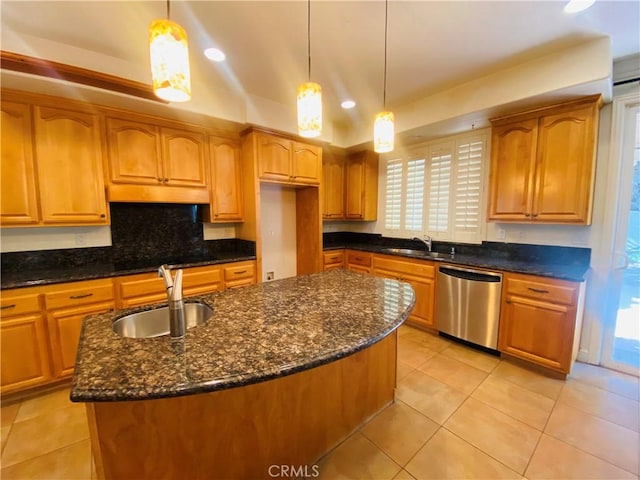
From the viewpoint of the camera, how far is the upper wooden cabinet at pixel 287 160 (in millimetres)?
3123

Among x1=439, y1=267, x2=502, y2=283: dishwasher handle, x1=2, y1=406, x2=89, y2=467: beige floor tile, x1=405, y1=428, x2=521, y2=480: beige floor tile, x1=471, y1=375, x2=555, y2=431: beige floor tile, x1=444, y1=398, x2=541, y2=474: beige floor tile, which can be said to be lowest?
x1=2, y1=406, x2=89, y2=467: beige floor tile

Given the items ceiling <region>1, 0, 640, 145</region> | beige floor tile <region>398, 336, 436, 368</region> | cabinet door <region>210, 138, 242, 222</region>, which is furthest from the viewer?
cabinet door <region>210, 138, 242, 222</region>

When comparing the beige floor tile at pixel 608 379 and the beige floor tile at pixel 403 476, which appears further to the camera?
the beige floor tile at pixel 608 379

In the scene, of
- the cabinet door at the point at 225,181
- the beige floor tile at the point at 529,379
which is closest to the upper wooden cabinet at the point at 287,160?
the cabinet door at the point at 225,181

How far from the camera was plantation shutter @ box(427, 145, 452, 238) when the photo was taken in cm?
340

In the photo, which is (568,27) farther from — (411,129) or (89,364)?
(89,364)

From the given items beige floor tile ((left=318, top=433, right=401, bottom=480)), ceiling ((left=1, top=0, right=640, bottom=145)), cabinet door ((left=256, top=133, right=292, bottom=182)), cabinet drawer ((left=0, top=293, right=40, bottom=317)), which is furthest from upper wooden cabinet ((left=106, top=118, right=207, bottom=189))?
beige floor tile ((left=318, top=433, right=401, bottom=480))

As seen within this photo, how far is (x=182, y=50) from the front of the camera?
0.99 metres

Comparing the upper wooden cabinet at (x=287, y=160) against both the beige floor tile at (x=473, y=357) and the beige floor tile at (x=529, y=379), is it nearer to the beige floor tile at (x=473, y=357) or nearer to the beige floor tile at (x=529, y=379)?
the beige floor tile at (x=473, y=357)

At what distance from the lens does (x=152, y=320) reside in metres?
1.48

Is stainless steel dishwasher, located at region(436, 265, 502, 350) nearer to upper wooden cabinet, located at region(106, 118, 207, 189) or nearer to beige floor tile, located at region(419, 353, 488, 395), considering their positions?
beige floor tile, located at region(419, 353, 488, 395)

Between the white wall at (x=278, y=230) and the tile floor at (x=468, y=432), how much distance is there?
7.25 feet

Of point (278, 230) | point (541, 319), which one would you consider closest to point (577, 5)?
point (541, 319)

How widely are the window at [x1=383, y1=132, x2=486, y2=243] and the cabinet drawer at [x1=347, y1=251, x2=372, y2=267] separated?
0.61 m
